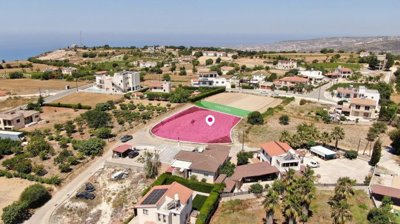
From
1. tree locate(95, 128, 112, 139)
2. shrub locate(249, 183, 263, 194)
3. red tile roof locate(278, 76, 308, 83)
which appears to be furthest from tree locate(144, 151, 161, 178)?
red tile roof locate(278, 76, 308, 83)

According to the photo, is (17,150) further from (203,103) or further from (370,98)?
(370,98)

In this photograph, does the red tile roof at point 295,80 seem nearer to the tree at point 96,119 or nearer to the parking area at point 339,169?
the parking area at point 339,169

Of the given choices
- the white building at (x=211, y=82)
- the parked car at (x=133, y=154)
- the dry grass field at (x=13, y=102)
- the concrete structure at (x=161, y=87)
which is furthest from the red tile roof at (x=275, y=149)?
the dry grass field at (x=13, y=102)

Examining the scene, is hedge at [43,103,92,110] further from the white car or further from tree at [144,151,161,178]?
the white car

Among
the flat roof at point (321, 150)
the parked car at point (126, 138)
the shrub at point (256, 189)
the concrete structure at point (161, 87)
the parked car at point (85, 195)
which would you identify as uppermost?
the concrete structure at point (161, 87)

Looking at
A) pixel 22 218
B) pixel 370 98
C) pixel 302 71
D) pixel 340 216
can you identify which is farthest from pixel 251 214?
pixel 302 71

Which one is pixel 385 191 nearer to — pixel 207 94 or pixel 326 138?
pixel 326 138
